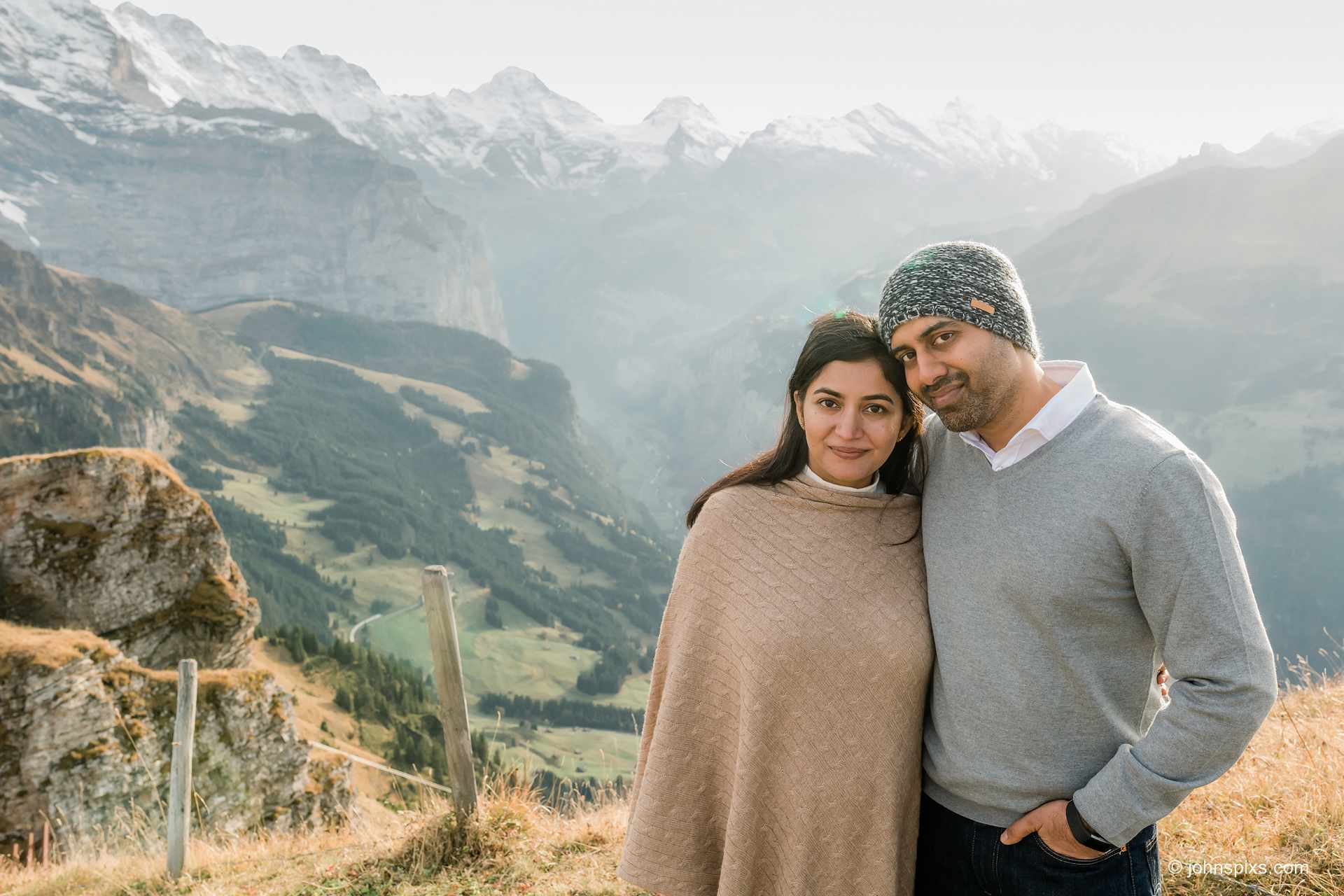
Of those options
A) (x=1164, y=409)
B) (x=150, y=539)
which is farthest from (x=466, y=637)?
(x=1164, y=409)

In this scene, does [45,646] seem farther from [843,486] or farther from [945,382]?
[945,382]

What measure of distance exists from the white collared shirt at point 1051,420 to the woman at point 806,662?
0.49 metres

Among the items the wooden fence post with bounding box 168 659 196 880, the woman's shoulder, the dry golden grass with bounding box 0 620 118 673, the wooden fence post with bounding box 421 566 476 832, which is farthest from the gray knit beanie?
the dry golden grass with bounding box 0 620 118 673

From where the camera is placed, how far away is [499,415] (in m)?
193

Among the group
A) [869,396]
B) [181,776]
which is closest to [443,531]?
[181,776]

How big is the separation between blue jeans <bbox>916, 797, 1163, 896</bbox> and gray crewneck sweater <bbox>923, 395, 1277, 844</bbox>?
7 cm

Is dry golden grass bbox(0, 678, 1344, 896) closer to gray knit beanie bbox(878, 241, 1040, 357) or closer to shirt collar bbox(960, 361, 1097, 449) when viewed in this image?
shirt collar bbox(960, 361, 1097, 449)

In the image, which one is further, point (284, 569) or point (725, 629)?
point (284, 569)

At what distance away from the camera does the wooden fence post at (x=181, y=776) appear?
6.24m

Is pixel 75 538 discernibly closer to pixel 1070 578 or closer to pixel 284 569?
pixel 1070 578

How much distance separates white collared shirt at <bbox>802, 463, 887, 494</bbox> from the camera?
9.61 feet

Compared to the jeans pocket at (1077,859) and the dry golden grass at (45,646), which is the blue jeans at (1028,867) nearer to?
the jeans pocket at (1077,859)

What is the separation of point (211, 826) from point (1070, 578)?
14600 millimetres

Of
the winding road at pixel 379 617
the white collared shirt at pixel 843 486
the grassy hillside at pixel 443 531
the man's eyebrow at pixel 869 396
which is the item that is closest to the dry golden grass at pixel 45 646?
the white collared shirt at pixel 843 486
